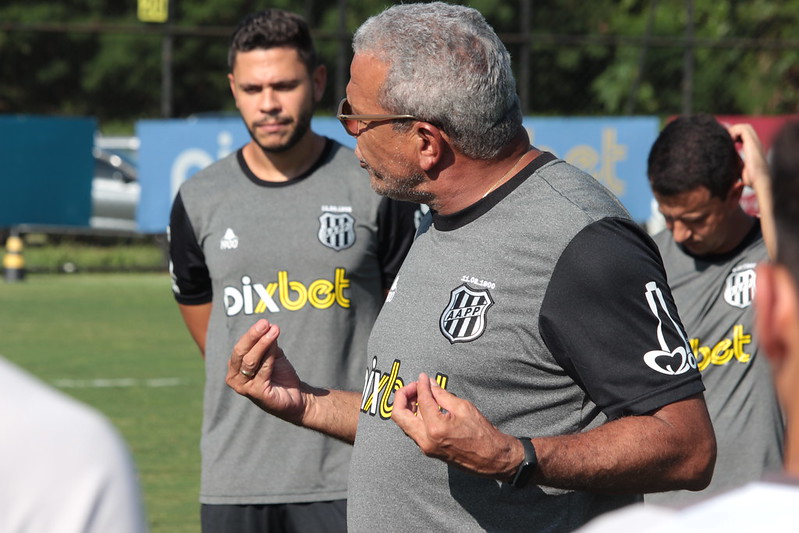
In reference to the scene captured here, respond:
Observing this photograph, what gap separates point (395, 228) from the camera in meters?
4.75

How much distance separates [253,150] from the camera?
16.2 ft

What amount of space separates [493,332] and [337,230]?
1868mm

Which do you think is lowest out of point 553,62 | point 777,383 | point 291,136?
point 553,62

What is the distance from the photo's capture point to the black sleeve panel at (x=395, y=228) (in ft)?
15.6

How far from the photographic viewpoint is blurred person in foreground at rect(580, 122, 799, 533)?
1290mm

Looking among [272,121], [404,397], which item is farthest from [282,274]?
[404,397]

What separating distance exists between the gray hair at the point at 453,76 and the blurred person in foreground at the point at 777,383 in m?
1.71

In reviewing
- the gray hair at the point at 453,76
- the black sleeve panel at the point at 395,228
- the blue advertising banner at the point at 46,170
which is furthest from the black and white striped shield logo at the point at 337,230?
the blue advertising banner at the point at 46,170

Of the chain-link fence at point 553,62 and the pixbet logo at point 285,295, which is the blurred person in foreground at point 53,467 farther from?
the chain-link fence at point 553,62

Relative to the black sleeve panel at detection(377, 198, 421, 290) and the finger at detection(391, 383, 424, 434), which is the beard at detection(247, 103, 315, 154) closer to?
the black sleeve panel at detection(377, 198, 421, 290)

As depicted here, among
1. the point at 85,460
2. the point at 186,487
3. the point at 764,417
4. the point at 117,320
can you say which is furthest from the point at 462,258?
the point at 117,320

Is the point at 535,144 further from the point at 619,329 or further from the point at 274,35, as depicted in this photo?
→ the point at 619,329

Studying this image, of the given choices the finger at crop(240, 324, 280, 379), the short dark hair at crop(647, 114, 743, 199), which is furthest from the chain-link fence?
the finger at crop(240, 324, 280, 379)

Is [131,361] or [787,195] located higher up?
[787,195]
